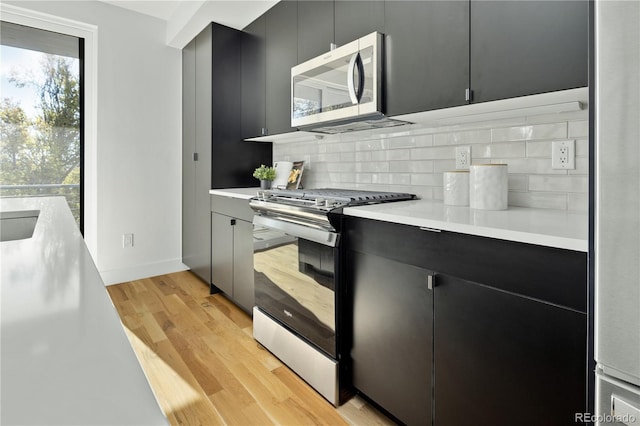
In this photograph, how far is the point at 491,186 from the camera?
4.83ft

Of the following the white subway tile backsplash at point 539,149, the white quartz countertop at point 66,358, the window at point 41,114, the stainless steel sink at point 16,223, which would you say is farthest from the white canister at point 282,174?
the white quartz countertop at point 66,358

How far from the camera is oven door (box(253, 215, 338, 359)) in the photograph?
165 cm

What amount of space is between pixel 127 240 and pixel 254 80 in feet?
6.58

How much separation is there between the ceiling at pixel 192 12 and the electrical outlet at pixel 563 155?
2162 mm

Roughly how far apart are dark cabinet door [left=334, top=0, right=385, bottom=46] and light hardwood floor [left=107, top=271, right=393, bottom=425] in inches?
73.8

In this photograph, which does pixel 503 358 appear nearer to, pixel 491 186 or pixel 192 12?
pixel 491 186

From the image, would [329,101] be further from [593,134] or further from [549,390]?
[549,390]

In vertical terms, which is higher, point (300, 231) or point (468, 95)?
point (468, 95)

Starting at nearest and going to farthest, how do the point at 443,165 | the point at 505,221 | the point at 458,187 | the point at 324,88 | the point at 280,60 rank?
the point at 505,221 < the point at 458,187 < the point at 443,165 < the point at 324,88 < the point at 280,60

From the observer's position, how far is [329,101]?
6.91 ft

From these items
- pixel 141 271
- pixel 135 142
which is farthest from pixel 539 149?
pixel 141 271

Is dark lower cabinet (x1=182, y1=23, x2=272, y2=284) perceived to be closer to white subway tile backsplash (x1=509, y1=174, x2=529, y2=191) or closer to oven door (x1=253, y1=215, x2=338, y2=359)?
oven door (x1=253, y1=215, x2=338, y2=359)

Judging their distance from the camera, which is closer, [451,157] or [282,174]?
[451,157]

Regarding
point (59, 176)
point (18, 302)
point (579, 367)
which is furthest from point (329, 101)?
point (59, 176)
